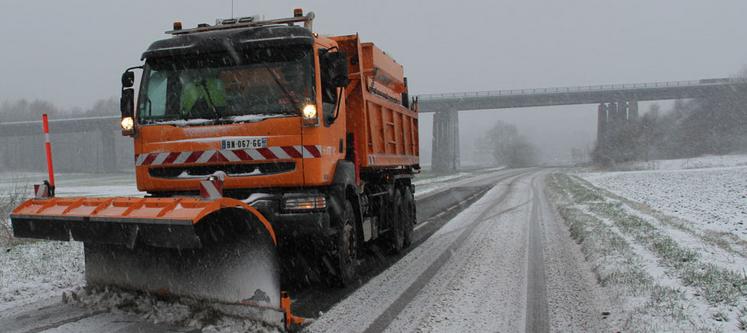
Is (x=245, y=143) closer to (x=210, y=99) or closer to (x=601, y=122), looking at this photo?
(x=210, y=99)

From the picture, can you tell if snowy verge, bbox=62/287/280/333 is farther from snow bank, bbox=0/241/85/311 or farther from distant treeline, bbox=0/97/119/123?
distant treeline, bbox=0/97/119/123

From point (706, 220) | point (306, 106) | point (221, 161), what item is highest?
point (306, 106)

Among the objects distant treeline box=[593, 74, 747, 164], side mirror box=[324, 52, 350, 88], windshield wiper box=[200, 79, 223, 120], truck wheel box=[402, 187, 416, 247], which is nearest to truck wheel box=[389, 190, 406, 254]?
truck wheel box=[402, 187, 416, 247]

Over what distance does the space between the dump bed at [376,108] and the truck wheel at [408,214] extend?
0.58m

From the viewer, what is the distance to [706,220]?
14.4 meters

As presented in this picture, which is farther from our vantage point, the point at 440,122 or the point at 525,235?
the point at 440,122

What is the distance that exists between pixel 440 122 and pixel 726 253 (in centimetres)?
6377

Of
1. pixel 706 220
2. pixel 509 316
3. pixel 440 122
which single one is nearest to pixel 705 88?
pixel 440 122

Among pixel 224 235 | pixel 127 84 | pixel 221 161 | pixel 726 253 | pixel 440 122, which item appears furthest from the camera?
pixel 440 122

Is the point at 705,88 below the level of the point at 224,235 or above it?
above

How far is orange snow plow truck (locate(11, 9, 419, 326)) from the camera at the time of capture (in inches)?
189

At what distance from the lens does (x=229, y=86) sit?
587 cm

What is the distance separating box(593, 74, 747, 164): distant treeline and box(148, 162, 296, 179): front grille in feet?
229

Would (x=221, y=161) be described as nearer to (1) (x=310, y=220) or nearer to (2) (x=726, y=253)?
(1) (x=310, y=220)
